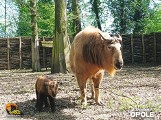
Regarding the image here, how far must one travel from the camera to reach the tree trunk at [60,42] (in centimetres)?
1351

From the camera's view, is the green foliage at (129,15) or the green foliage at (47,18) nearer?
the green foliage at (47,18)

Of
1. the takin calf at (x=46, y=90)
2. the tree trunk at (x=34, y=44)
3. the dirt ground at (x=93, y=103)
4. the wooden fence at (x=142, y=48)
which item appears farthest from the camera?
the wooden fence at (x=142, y=48)

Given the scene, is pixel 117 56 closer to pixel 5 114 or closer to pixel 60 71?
pixel 5 114

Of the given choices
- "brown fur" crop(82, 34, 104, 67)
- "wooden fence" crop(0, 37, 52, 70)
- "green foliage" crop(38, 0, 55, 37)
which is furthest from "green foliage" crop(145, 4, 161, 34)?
"brown fur" crop(82, 34, 104, 67)

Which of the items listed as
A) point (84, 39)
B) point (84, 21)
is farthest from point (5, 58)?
point (84, 21)

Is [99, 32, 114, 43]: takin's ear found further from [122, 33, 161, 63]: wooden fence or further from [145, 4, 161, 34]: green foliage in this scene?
[145, 4, 161, 34]: green foliage

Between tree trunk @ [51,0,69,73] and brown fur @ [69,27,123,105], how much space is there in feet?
21.0

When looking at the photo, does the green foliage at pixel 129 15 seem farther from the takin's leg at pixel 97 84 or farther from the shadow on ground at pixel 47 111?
the shadow on ground at pixel 47 111

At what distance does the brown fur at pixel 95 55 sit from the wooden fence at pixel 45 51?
12.5 meters

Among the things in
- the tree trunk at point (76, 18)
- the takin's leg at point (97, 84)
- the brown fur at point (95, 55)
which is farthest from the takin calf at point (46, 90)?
the tree trunk at point (76, 18)

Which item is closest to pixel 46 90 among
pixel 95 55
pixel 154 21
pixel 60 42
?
pixel 95 55

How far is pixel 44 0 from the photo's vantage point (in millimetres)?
37250

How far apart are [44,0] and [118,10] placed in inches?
324

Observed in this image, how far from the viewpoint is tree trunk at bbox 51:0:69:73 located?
13.5 meters
